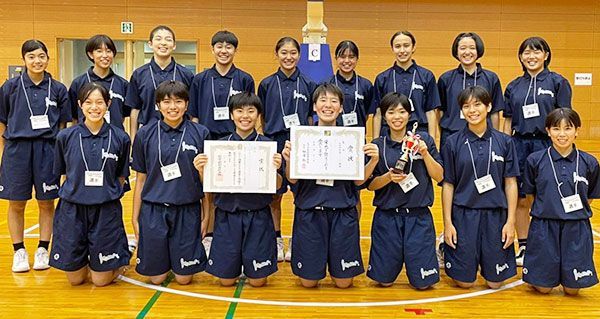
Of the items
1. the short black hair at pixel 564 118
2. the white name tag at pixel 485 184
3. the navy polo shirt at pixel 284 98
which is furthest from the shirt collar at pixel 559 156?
the navy polo shirt at pixel 284 98

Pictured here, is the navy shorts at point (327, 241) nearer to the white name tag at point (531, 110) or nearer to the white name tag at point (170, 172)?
the white name tag at point (170, 172)

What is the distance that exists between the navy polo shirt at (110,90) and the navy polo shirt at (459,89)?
277 centimetres

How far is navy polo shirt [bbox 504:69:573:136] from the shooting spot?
461 centimetres

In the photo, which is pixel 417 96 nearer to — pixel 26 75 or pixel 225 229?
pixel 225 229

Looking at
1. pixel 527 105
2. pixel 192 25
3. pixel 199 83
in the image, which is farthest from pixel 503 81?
pixel 199 83

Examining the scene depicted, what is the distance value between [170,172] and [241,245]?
74 centimetres

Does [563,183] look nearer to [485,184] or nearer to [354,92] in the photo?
[485,184]

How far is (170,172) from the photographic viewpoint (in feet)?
13.2

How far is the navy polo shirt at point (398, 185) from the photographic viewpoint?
4.07 meters

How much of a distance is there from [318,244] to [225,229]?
0.69 m

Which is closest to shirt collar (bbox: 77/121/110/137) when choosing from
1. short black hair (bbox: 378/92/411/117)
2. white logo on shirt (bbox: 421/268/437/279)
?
short black hair (bbox: 378/92/411/117)

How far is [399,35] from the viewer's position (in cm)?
479

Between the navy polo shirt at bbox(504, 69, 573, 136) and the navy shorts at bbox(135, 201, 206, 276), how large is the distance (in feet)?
9.06

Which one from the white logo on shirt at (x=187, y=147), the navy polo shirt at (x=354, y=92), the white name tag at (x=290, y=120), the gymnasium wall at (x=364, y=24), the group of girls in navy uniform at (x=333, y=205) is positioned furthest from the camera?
the gymnasium wall at (x=364, y=24)
